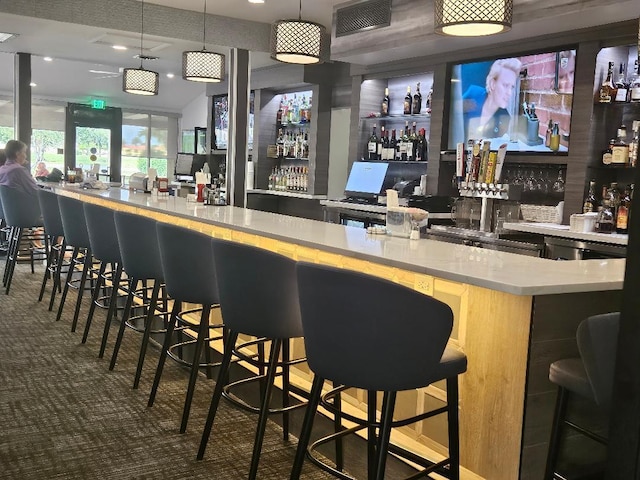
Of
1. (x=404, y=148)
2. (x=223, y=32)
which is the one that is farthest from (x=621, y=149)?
(x=223, y=32)

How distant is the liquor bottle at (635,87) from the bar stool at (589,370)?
2.90 meters

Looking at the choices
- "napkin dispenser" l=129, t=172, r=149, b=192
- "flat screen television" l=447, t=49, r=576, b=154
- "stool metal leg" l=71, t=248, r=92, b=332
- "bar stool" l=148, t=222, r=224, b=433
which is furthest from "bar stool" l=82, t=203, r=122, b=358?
"flat screen television" l=447, t=49, r=576, b=154

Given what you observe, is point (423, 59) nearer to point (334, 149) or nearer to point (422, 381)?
point (334, 149)

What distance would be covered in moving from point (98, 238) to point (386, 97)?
3.80 meters

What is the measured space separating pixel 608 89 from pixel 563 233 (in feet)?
3.62

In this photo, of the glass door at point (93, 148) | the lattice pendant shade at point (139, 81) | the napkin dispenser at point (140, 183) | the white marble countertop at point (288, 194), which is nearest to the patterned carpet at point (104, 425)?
the napkin dispenser at point (140, 183)

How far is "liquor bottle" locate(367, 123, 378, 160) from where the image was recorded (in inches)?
276

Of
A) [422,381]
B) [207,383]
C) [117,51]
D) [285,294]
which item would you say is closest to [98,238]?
[207,383]

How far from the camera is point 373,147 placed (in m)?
7.02

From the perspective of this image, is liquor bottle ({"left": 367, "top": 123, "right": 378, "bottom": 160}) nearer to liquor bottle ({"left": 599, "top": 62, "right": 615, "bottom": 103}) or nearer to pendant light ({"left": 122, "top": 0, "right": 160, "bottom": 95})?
pendant light ({"left": 122, "top": 0, "right": 160, "bottom": 95})

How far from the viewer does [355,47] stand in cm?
602

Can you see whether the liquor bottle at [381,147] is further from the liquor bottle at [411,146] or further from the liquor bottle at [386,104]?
the liquor bottle at [411,146]

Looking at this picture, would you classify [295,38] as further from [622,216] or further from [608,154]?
[622,216]

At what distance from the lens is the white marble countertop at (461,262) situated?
2.13 metres
